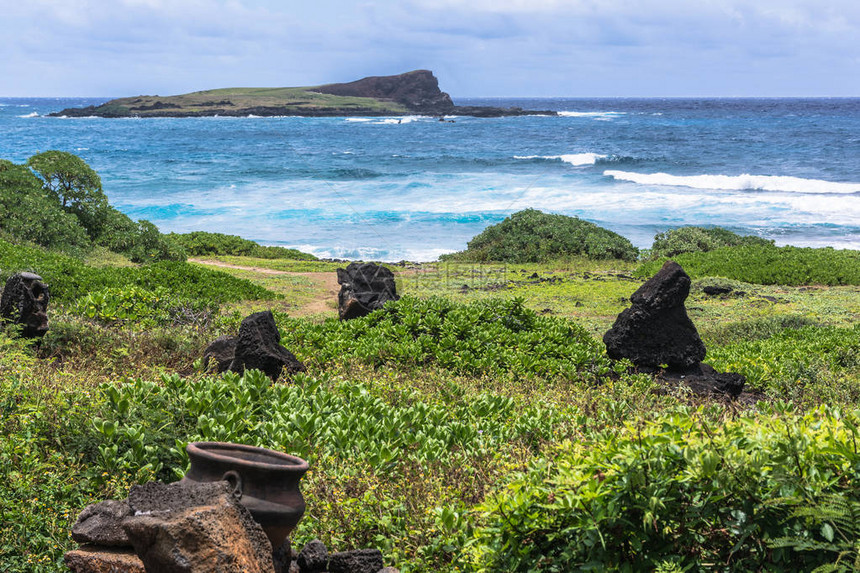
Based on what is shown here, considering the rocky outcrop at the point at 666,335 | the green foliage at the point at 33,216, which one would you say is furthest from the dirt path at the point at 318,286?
the rocky outcrop at the point at 666,335

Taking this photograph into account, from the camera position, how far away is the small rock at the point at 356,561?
13.9 feet

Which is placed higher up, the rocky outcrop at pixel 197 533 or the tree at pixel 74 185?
the tree at pixel 74 185

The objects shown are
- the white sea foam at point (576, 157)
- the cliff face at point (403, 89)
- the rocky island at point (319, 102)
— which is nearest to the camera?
the white sea foam at point (576, 157)

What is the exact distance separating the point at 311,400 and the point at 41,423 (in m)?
2.45

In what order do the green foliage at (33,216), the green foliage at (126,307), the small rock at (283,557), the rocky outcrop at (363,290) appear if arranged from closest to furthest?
the small rock at (283,557) < the green foliage at (126,307) < the rocky outcrop at (363,290) < the green foliage at (33,216)

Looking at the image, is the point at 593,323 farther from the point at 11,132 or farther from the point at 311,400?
the point at 11,132

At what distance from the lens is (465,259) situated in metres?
27.0

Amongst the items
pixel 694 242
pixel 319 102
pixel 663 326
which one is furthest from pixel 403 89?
pixel 663 326

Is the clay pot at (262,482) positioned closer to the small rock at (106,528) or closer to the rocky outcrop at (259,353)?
the small rock at (106,528)

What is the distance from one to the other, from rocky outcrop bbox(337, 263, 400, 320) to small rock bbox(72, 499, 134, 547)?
9.47m

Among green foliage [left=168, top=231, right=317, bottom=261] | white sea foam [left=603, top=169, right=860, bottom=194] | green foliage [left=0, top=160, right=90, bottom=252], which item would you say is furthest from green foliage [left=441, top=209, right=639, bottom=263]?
white sea foam [left=603, top=169, right=860, bottom=194]

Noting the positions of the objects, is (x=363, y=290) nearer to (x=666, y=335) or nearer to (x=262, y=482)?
(x=666, y=335)

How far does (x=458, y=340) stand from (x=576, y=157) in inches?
2356

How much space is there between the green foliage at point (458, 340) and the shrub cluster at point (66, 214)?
33.9ft
